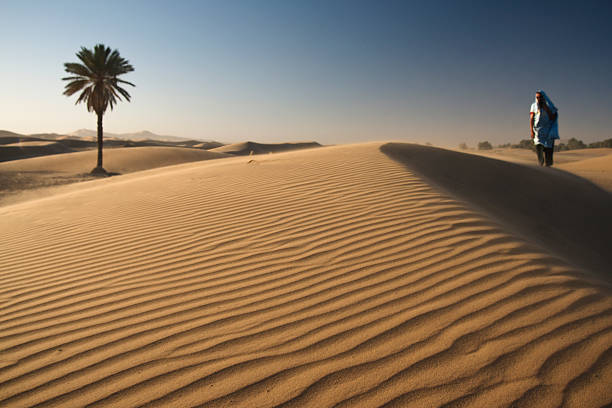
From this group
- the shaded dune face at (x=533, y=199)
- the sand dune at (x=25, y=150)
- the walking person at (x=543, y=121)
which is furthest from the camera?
the sand dune at (x=25, y=150)

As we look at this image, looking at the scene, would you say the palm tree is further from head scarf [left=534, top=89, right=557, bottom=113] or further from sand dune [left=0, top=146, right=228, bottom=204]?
head scarf [left=534, top=89, right=557, bottom=113]

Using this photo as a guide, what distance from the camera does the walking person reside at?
29.4 feet

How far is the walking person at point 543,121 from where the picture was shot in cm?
896

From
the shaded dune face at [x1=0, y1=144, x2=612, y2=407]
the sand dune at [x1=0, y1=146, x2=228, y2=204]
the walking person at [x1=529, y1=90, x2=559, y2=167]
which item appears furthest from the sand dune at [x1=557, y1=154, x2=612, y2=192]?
the sand dune at [x1=0, y1=146, x2=228, y2=204]

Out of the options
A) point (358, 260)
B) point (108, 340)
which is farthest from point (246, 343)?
point (358, 260)

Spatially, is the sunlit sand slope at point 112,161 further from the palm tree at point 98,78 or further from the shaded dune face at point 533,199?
the shaded dune face at point 533,199

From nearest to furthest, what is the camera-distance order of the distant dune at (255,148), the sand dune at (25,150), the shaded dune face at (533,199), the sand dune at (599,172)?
1. the shaded dune face at (533,199)
2. the sand dune at (599,172)
3. the sand dune at (25,150)
4. the distant dune at (255,148)

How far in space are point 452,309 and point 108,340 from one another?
2.19 metres

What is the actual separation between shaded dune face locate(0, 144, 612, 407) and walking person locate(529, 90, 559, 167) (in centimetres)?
739

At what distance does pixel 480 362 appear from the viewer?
1.61 m

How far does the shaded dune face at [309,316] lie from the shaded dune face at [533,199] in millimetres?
1517

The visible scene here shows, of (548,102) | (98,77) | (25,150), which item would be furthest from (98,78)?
(548,102)

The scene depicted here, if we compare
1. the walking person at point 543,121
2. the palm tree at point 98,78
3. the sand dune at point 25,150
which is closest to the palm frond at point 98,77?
the palm tree at point 98,78

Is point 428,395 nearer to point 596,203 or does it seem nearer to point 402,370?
point 402,370
